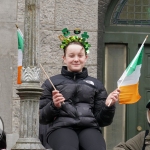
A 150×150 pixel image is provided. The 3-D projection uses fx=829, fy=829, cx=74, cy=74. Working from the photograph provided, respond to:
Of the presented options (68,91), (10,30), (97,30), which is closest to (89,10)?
(97,30)

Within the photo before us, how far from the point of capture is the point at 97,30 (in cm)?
1223

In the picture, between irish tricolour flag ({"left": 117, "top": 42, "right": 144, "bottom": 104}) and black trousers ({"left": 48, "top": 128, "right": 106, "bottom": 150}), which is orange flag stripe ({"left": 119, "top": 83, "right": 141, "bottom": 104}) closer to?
irish tricolour flag ({"left": 117, "top": 42, "right": 144, "bottom": 104})

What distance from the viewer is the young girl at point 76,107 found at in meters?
9.31

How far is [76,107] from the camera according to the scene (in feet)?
31.2

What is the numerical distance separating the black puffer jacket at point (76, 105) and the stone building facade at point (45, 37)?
2310 millimetres

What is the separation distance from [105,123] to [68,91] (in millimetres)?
570

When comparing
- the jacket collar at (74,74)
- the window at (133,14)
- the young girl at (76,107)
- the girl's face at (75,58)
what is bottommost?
the young girl at (76,107)

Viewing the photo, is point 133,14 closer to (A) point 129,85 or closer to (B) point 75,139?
(A) point 129,85

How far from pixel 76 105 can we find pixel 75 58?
1.80ft

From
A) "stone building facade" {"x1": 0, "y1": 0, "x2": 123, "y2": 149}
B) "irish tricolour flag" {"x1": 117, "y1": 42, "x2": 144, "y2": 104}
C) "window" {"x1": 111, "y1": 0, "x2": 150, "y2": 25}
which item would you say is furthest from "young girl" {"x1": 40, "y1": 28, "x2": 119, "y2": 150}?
"window" {"x1": 111, "y1": 0, "x2": 150, "y2": 25}

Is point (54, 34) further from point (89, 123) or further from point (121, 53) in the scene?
point (89, 123)

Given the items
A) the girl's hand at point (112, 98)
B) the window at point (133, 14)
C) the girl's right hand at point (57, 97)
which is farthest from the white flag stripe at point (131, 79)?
the window at point (133, 14)

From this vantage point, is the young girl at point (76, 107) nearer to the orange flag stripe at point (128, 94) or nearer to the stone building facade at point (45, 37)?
the orange flag stripe at point (128, 94)

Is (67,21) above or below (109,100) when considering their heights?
above
